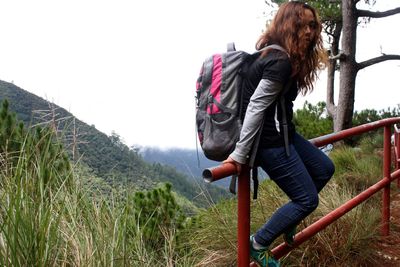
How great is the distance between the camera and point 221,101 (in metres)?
2.16

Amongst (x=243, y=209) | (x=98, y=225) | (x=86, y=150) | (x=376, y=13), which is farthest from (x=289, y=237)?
(x=376, y=13)

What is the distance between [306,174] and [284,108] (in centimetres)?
32

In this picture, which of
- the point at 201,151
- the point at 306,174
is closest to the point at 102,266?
the point at 201,151

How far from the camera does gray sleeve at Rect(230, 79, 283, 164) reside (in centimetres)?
212

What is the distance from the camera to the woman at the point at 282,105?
2.15 metres

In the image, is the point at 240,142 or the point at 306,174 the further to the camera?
the point at 306,174

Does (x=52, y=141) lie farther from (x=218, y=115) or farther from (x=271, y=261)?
(x=271, y=261)

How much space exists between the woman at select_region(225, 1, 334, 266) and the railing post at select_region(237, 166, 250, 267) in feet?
0.23

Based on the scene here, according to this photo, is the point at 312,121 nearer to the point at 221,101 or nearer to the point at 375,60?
the point at 375,60

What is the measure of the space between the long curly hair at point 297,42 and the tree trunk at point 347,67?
9192 millimetres

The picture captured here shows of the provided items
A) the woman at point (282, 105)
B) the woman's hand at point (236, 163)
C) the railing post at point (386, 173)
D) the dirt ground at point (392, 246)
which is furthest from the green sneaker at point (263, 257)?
the railing post at point (386, 173)

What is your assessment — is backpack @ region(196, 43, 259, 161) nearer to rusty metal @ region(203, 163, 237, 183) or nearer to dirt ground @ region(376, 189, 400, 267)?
rusty metal @ region(203, 163, 237, 183)

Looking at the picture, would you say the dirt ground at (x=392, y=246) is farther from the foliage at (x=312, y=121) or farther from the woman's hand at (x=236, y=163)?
the foliage at (x=312, y=121)

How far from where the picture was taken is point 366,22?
14.0m
